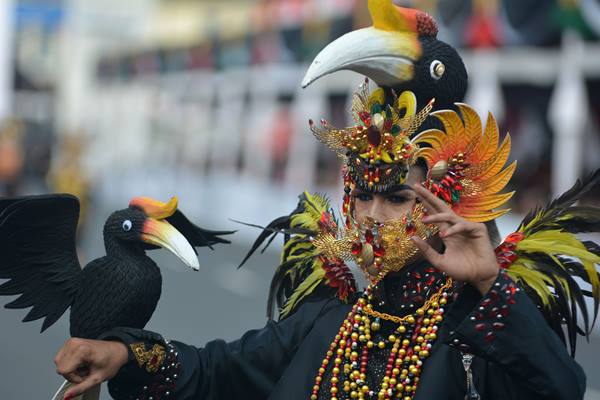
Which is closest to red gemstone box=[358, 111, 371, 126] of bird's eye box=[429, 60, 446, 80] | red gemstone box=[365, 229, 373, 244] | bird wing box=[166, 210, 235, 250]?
bird's eye box=[429, 60, 446, 80]

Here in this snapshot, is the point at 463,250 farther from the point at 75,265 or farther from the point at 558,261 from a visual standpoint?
the point at 75,265

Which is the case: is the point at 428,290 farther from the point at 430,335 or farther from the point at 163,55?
the point at 163,55

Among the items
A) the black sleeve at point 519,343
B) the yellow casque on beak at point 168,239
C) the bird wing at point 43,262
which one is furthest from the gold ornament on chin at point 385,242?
the bird wing at point 43,262

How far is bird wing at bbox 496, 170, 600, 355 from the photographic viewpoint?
299cm

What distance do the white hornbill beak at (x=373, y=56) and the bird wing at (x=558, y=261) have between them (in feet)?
1.85

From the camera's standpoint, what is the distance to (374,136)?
3.15 metres

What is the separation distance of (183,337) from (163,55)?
30.0 m

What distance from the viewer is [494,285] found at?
108 inches

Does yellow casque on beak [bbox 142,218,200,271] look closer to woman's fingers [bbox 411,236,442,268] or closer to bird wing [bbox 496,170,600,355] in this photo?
woman's fingers [bbox 411,236,442,268]

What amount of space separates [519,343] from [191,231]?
3.93 ft

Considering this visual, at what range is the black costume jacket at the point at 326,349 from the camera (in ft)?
8.95

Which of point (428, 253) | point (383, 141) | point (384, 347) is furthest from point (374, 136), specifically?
point (384, 347)

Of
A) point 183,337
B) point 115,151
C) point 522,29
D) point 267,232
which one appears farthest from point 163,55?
point 267,232

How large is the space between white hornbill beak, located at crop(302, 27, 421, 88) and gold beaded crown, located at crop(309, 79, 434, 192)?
76 millimetres
